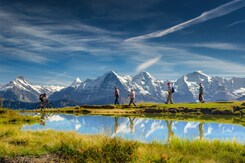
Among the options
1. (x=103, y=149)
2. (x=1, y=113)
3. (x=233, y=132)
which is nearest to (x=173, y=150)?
(x=103, y=149)

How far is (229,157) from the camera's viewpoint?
61.2 feet

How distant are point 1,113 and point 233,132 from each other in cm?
2801

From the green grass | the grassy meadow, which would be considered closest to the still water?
the grassy meadow

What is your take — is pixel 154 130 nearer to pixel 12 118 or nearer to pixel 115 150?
pixel 115 150

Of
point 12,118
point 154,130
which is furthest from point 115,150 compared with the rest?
point 12,118

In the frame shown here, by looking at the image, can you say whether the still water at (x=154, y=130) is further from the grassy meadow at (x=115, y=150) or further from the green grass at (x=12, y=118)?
the green grass at (x=12, y=118)

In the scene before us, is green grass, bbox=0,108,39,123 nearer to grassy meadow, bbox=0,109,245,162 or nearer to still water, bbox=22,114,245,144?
still water, bbox=22,114,245,144

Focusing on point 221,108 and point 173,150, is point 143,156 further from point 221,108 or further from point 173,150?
point 221,108

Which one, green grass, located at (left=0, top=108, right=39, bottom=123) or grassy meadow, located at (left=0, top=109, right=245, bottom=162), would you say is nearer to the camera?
grassy meadow, located at (left=0, top=109, right=245, bottom=162)

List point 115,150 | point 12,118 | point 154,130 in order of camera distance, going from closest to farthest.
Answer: point 115,150, point 154,130, point 12,118

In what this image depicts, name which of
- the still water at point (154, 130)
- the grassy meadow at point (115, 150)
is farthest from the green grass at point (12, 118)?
the grassy meadow at point (115, 150)

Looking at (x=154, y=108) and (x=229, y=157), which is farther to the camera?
(x=154, y=108)

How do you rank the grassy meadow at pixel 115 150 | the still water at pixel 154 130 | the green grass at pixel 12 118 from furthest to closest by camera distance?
the green grass at pixel 12 118
the still water at pixel 154 130
the grassy meadow at pixel 115 150

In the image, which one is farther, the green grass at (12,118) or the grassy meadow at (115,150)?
the green grass at (12,118)
